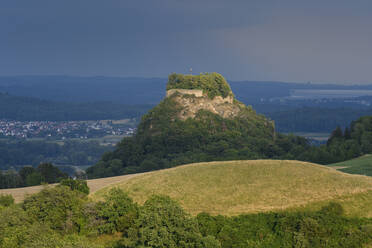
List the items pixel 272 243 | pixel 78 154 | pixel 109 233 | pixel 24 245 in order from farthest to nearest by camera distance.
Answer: pixel 78 154 → pixel 109 233 → pixel 272 243 → pixel 24 245

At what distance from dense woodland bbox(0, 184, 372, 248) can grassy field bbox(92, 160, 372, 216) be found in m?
1.68

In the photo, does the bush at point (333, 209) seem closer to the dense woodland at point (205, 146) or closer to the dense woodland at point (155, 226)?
the dense woodland at point (155, 226)

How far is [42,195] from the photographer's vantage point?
31.9 metres

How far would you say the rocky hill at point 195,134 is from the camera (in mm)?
77062

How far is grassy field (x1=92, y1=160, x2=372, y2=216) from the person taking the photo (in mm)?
32188

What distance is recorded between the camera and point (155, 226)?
2625 centimetres

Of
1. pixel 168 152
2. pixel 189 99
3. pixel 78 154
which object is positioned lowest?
pixel 78 154

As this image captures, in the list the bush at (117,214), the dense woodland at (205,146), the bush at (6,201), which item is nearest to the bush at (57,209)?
the bush at (117,214)

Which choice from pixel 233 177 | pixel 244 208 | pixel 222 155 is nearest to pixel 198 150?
pixel 222 155

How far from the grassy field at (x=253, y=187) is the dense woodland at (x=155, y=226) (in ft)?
5.50

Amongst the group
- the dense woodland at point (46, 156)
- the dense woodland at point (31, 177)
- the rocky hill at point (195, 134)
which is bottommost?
the dense woodland at point (46, 156)

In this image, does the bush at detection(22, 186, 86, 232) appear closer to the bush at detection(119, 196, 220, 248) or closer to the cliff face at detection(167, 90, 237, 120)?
the bush at detection(119, 196, 220, 248)

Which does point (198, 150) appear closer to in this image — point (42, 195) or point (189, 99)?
point (189, 99)

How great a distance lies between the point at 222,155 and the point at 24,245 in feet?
172
